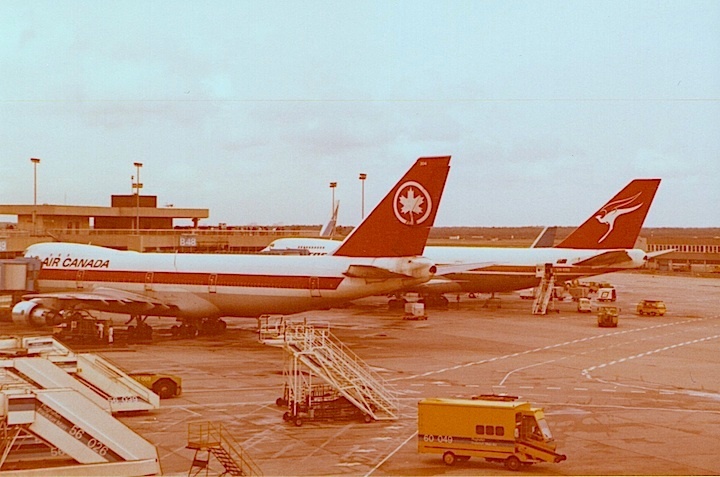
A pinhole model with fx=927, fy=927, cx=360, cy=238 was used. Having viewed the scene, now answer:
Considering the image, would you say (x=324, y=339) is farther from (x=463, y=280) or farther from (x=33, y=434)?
(x=463, y=280)

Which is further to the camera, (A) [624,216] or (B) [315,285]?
(A) [624,216]

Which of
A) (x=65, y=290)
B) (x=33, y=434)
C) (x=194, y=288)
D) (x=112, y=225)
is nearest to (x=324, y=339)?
(x=33, y=434)

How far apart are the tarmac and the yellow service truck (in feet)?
1.34

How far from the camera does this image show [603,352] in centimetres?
5044

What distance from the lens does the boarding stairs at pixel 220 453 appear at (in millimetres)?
23438

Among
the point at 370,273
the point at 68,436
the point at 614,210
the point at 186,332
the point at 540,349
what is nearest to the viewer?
the point at 68,436

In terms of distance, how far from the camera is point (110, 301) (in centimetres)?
5325

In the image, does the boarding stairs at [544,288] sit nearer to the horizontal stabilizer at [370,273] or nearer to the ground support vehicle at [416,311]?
the ground support vehicle at [416,311]

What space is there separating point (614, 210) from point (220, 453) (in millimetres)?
54120

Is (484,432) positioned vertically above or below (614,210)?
below

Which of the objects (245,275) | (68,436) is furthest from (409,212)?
(68,436)

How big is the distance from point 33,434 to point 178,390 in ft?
46.1

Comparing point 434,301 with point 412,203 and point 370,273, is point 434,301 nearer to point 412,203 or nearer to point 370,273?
point 370,273

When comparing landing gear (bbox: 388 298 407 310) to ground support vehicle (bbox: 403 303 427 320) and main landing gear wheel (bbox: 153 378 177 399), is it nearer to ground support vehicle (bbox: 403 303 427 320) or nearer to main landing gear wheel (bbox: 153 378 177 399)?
ground support vehicle (bbox: 403 303 427 320)
